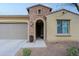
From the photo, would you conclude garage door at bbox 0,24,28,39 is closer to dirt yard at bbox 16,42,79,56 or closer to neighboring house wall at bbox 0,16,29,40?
neighboring house wall at bbox 0,16,29,40

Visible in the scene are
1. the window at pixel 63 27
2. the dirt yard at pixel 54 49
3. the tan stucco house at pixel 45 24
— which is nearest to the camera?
the dirt yard at pixel 54 49

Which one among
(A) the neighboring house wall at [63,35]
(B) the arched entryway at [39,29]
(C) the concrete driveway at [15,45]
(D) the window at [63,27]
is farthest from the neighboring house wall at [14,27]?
(D) the window at [63,27]

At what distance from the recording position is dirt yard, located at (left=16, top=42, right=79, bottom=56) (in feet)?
12.9

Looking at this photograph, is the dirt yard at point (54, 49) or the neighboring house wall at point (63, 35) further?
the neighboring house wall at point (63, 35)

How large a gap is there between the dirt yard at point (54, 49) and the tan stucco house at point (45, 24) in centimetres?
12

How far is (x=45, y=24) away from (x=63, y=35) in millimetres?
508

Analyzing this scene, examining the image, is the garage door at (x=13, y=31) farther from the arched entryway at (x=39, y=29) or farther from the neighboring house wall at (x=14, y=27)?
the arched entryway at (x=39, y=29)

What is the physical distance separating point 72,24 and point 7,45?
164 centimetres

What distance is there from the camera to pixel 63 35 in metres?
4.11

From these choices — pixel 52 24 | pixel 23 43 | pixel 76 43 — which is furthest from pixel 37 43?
pixel 76 43

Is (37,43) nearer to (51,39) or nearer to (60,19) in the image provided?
(51,39)

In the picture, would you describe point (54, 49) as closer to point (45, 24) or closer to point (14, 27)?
point (45, 24)

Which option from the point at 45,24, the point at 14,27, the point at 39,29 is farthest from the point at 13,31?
the point at 45,24

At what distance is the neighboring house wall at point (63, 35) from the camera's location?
4.07 m
